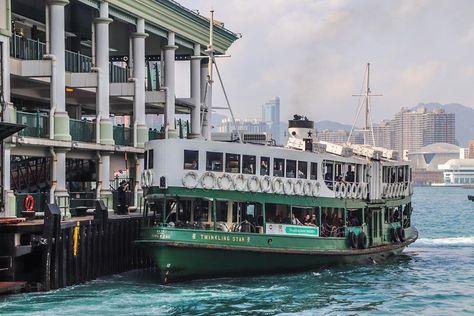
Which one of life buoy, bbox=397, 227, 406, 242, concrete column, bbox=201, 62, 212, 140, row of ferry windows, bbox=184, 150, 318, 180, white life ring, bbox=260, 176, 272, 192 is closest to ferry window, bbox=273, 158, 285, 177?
row of ferry windows, bbox=184, 150, 318, 180

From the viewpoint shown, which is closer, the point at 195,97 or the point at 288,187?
the point at 288,187

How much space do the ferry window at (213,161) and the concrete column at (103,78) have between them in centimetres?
925

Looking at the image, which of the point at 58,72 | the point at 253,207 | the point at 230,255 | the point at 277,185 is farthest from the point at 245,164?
the point at 58,72

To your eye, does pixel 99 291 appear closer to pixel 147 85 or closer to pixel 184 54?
pixel 147 85

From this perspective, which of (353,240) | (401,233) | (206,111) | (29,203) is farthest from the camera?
(206,111)

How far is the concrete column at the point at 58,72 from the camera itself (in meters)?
36.9

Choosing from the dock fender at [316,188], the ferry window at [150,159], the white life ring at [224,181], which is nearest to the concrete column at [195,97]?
the dock fender at [316,188]

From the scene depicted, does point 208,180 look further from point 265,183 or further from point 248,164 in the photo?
point 265,183

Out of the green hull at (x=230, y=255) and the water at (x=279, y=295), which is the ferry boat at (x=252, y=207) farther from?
the water at (x=279, y=295)

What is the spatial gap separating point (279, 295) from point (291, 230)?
4.84m

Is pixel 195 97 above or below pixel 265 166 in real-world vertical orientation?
above

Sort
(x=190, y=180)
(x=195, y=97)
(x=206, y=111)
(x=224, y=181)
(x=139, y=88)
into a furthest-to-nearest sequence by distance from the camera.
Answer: (x=206, y=111) < (x=195, y=97) < (x=139, y=88) < (x=224, y=181) < (x=190, y=180)

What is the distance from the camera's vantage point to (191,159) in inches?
1293

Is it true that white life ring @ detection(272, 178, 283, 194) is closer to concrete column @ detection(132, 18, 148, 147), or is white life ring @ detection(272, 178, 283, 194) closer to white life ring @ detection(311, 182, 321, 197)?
white life ring @ detection(311, 182, 321, 197)
